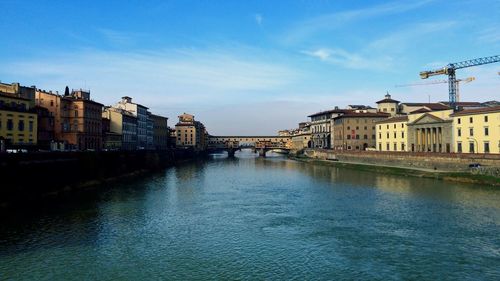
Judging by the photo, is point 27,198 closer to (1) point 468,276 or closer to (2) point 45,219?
(2) point 45,219

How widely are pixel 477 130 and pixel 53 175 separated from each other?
6155 centimetres

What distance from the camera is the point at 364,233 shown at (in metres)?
27.6

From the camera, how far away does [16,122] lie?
54.7 m

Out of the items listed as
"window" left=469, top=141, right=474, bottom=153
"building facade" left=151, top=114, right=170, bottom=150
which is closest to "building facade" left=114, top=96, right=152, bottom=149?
"building facade" left=151, top=114, right=170, bottom=150

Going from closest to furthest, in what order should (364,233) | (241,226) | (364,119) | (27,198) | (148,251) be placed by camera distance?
(148,251) → (364,233) → (241,226) → (27,198) → (364,119)

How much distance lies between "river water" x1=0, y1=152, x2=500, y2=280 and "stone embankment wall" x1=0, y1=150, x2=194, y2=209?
448 cm

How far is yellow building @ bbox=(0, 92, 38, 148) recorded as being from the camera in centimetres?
5247

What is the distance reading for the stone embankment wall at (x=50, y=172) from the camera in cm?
3669

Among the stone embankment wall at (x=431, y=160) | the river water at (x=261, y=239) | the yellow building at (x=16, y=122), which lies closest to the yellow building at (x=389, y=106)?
the stone embankment wall at (x=431, y=160)

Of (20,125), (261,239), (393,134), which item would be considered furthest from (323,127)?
(261,239)

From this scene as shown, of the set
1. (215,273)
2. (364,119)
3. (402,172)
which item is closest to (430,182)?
(402,172)

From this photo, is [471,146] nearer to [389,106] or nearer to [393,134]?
[393,134]

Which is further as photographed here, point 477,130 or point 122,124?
point 122,124

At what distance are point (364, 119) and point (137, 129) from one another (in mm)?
62997
